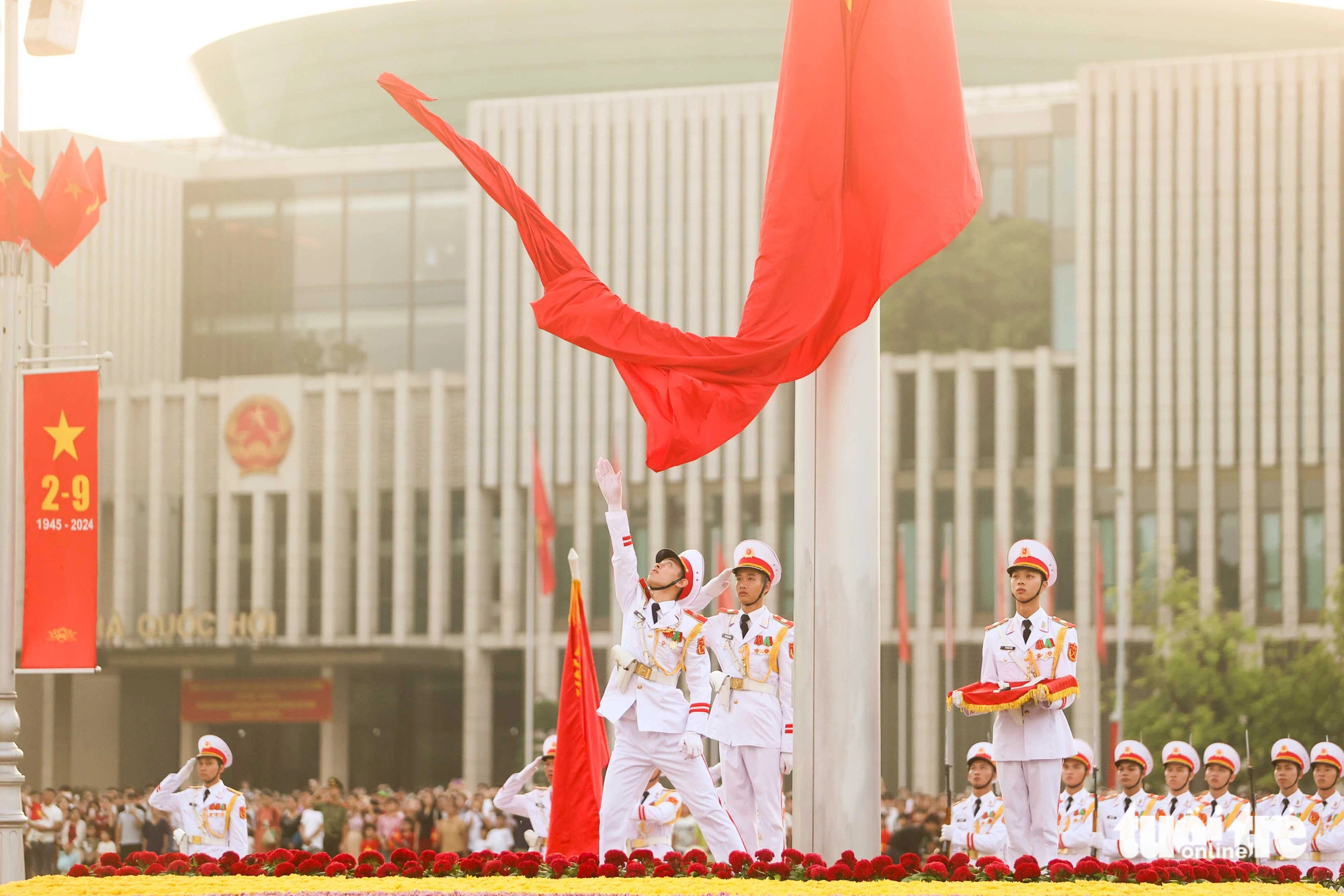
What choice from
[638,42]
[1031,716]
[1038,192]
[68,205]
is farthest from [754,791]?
[638,42]

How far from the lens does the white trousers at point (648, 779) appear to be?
9828 mm

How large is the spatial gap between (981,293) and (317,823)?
2642 centimetres

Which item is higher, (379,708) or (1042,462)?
(1042,462)

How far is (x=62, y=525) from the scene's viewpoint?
524 inches

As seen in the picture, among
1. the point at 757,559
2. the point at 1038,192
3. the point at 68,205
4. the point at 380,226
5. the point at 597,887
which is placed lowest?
the point at 597,887

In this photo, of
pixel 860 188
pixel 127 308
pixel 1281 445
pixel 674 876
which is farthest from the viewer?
pixel 127 308

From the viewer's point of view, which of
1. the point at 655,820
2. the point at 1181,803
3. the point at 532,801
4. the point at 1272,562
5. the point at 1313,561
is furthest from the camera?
the point at 1272,562

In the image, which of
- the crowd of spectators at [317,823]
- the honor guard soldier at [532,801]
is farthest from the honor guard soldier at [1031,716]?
the crowd of spectators at [317,823]

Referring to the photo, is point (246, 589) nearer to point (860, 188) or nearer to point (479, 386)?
point (479, 386)

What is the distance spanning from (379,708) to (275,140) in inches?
951

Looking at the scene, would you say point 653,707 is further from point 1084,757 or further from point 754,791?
point 1084,757

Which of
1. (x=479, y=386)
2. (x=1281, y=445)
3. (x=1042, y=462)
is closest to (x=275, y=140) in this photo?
(x=479, y=386)

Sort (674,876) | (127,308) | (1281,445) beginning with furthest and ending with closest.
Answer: (127,308), (1281,445), (674,876)

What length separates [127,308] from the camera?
47000mm
